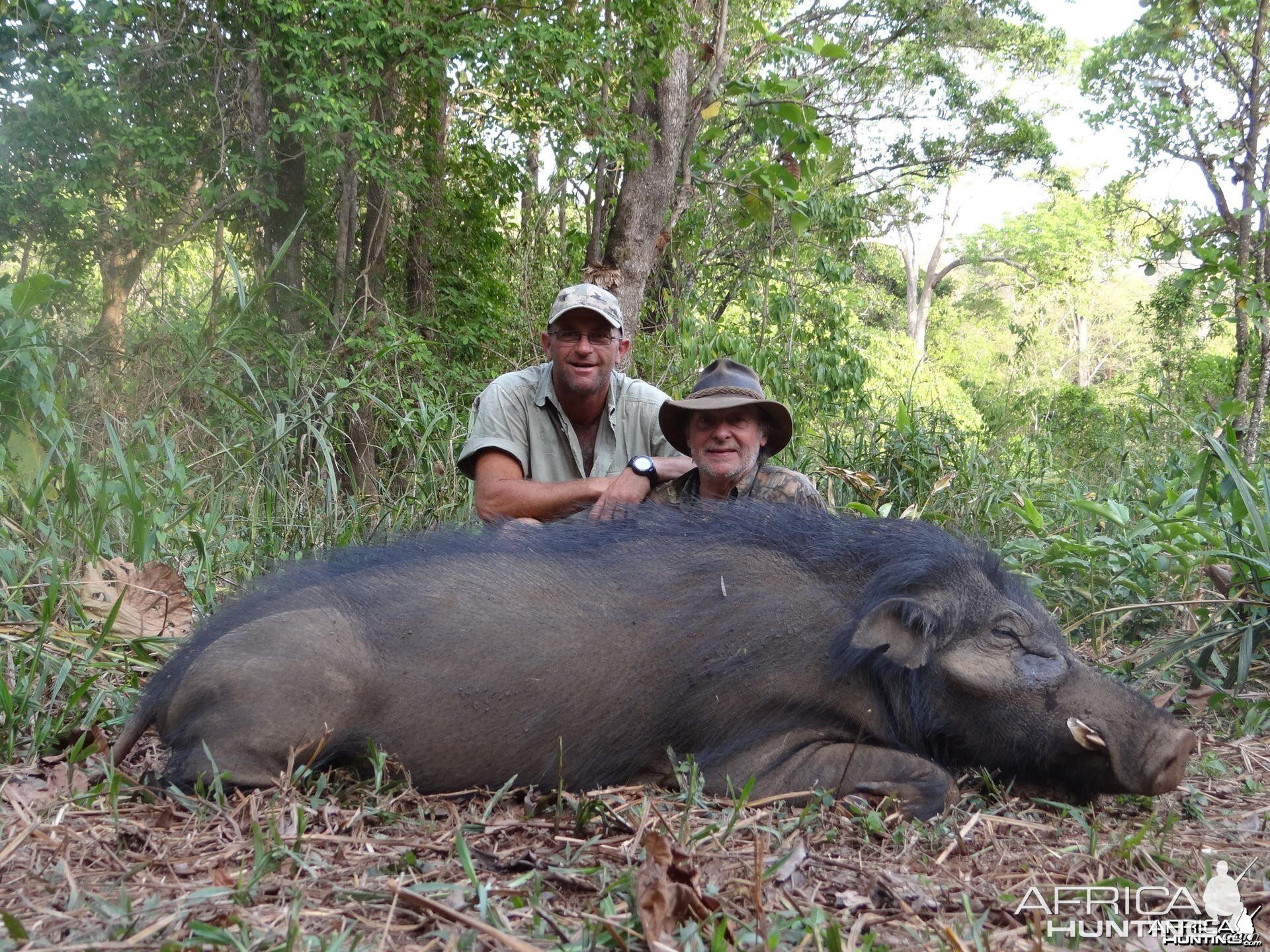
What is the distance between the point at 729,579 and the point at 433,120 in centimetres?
703

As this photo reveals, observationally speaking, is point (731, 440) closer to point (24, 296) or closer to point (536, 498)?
point (536, 498)

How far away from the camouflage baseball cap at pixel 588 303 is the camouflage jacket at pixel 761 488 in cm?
82

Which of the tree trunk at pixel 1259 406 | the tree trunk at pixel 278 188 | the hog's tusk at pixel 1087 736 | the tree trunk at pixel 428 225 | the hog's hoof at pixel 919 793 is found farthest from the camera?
the tree trunk at pixel 428 225

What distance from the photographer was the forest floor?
2066mm

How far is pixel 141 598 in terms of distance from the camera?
419 centimetres

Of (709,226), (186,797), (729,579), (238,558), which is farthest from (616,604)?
(709,226)

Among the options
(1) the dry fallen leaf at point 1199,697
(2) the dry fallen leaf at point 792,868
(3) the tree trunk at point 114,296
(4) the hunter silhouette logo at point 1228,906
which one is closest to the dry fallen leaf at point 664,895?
(2) the dry fallen leaf at point 792,868

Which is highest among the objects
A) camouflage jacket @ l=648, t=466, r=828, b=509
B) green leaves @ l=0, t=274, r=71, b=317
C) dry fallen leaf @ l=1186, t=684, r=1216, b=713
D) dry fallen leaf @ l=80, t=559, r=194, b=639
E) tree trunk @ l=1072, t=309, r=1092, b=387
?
tree trunk @ l=1072, t=309, r=1092, b=387

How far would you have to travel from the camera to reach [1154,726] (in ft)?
10.3

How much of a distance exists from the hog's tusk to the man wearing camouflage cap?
215cm

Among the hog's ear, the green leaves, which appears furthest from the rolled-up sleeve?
the hog's ear

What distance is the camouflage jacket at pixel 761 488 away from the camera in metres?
4.63

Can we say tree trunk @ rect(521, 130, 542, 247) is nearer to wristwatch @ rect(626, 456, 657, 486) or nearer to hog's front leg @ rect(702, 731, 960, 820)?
wristwatch @ rect(626, 456, 657, 486)

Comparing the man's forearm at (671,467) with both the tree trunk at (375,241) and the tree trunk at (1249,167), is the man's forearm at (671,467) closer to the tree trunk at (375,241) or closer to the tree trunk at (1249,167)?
the tree trunk at (375,241)
